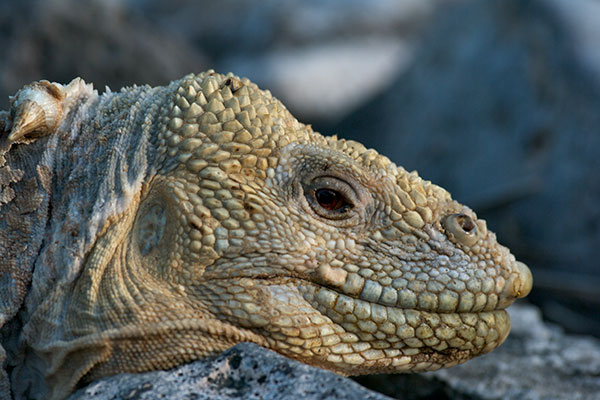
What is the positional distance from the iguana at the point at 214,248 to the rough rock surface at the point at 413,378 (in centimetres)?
11

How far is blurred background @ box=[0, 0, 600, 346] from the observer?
8.27m

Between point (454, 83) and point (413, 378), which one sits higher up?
point (454, 83)

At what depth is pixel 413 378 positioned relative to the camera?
15.4 ft

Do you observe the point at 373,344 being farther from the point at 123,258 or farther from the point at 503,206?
the point at 503,206

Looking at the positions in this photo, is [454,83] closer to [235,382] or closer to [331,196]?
[331,196]

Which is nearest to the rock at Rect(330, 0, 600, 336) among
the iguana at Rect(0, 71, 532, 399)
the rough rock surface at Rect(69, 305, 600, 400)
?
the rough rock surface at Rect(69, 305, 600, 400)

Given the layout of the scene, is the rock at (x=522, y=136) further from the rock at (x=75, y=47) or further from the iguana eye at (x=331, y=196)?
the iguana eye at (x=331, y=196)

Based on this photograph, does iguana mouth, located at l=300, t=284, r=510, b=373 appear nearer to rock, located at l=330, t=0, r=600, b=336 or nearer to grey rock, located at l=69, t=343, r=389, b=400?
grey rock, located at l=69, t=343, r=389, b=400

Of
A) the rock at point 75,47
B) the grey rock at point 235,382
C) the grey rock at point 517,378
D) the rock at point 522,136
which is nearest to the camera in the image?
the grey rock at point 235,382

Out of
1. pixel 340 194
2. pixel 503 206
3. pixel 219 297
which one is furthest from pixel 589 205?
pixel 219 297

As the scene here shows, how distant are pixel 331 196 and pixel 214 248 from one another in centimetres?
61

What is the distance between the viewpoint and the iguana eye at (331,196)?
11.1 feet

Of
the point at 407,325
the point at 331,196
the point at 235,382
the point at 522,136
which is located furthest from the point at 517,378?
the point at 522,136

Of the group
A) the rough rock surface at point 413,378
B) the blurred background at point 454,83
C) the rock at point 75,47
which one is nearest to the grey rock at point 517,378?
the rough rock surface at point 413,378
